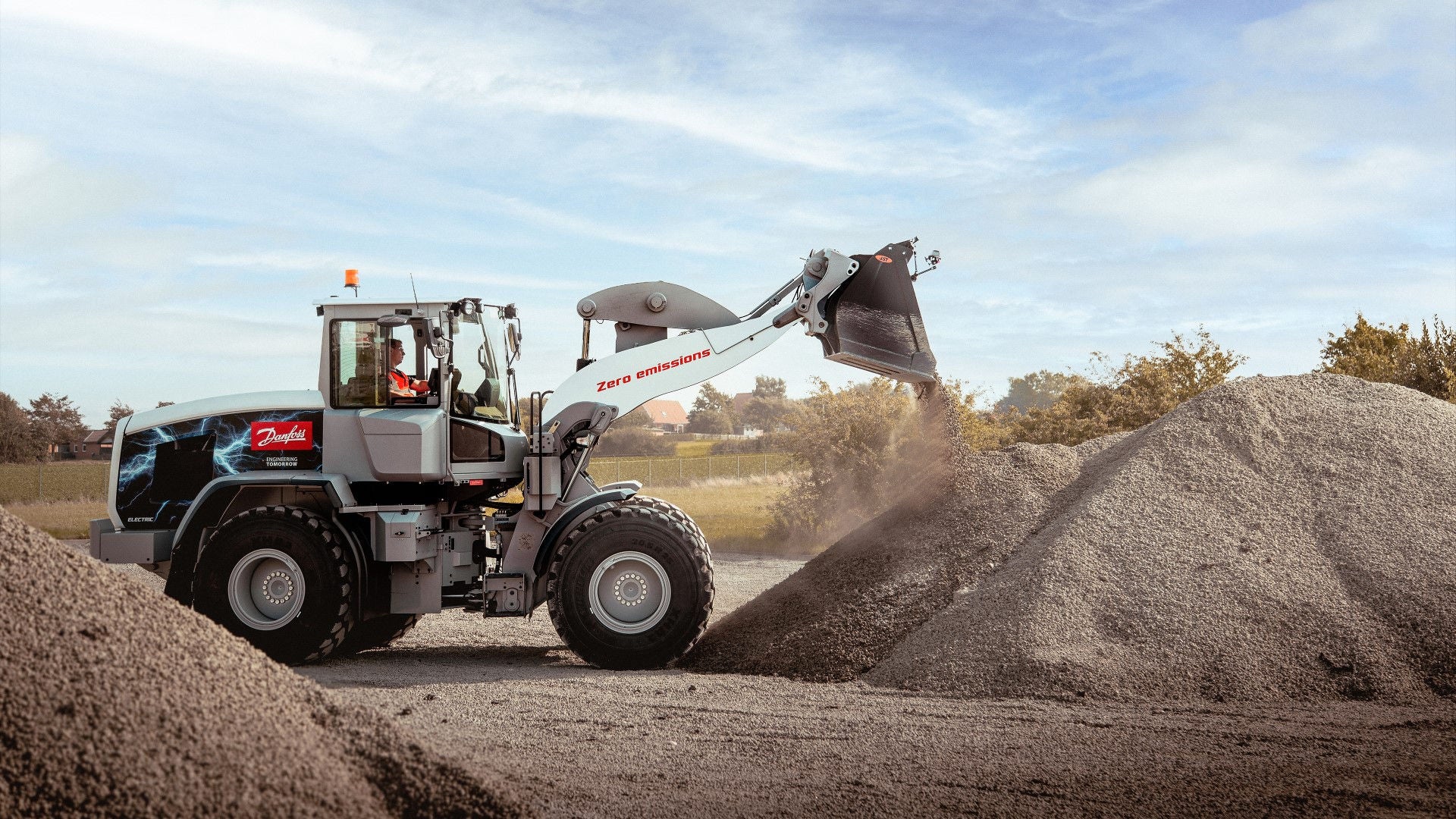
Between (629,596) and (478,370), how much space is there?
2461mm

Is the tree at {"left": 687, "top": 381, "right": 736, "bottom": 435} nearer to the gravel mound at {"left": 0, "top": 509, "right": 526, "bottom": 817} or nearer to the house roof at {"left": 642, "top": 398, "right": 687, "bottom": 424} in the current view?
the house roof at {"left": 642, "top": 398, "right": 687, "bottom": 424}

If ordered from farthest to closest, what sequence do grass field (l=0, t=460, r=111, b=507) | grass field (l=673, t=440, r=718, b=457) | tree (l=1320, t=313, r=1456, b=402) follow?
1. grass field (l=673, t=440, r=718, b=457)
2. grass field (l=0, t=460, r=111, b=507)
3. tree (l=1320, t=313, r=1456, b=402)

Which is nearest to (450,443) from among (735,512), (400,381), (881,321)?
(400,381)

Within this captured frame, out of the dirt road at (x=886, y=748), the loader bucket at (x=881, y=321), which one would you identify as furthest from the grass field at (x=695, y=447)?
the dirt road at (x=886, y=748)

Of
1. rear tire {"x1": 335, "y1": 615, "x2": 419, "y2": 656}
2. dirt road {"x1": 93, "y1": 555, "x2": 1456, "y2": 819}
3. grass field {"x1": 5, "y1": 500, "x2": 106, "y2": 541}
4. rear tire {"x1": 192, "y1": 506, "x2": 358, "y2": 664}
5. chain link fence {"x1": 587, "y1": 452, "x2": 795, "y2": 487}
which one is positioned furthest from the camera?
chain link fence {"x1": 587, "y1": 452, "x2": 795, "y2": 487}

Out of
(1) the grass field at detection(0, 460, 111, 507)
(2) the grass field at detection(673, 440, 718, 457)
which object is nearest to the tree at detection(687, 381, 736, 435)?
(2) the grass field at detection(673, 440, 718, 457)

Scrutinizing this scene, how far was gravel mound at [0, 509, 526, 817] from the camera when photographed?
4.26 meters

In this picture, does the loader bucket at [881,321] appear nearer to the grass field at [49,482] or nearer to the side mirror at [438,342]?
the side mirror at [438,342]

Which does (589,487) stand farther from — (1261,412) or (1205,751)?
(1261,412)

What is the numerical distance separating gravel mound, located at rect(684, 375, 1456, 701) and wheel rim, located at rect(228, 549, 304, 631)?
341 cm

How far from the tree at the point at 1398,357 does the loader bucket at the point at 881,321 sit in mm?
10234

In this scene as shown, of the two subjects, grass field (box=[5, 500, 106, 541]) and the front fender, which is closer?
the front fender

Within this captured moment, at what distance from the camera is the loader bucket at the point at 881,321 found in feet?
29.6

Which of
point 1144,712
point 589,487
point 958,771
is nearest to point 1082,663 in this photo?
point 1144,712
